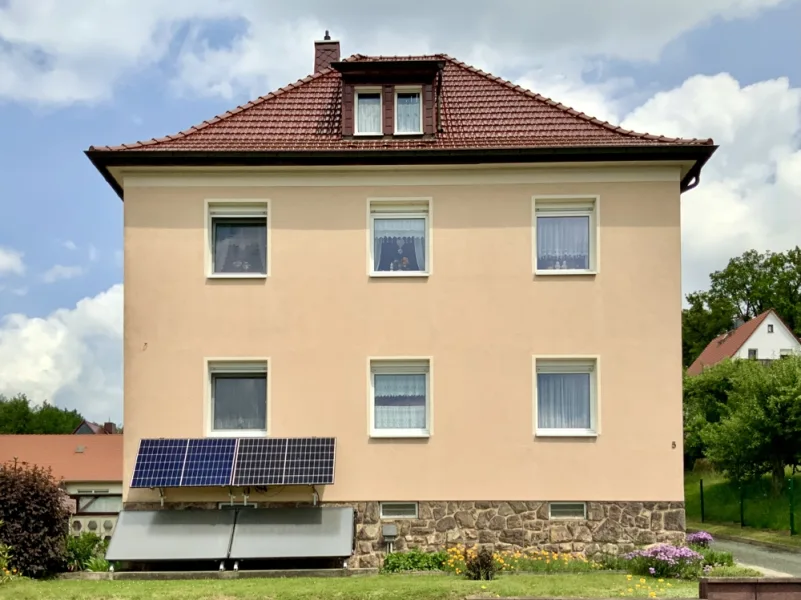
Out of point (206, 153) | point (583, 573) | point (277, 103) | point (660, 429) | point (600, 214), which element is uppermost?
point (277, 103)

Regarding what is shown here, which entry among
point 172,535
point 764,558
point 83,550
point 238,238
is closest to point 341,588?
point 172,535

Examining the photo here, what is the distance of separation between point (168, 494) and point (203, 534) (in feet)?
3.67

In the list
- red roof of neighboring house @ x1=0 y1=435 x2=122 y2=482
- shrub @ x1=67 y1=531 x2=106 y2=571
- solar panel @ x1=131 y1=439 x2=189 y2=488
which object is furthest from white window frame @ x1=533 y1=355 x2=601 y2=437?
red roof of neighboring house @ x1=0 y1=435 x2=122 y2=482

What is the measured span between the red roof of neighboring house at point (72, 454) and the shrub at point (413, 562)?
23713 mm

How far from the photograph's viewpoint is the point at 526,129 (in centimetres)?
1730

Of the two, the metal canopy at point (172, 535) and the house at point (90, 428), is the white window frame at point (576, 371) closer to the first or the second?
the metal canopy at point (172, 535)

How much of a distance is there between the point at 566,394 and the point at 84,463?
89.5 feet

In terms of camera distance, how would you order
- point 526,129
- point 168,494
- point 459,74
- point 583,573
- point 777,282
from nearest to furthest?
point 583,573 < point 168,494 < point 526,129 < point 459,74 < point 777,282

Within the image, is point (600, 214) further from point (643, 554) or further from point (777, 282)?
point (777, 282)

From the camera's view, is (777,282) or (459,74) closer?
(459,74)

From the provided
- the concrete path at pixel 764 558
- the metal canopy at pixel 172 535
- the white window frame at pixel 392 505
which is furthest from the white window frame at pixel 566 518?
the metal canopy at pixel 172 535

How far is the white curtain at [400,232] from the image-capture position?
54.7 feet

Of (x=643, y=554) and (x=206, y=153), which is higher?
(x=206, y=153)

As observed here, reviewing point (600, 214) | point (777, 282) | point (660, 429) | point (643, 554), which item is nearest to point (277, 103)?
point (600, 214)
